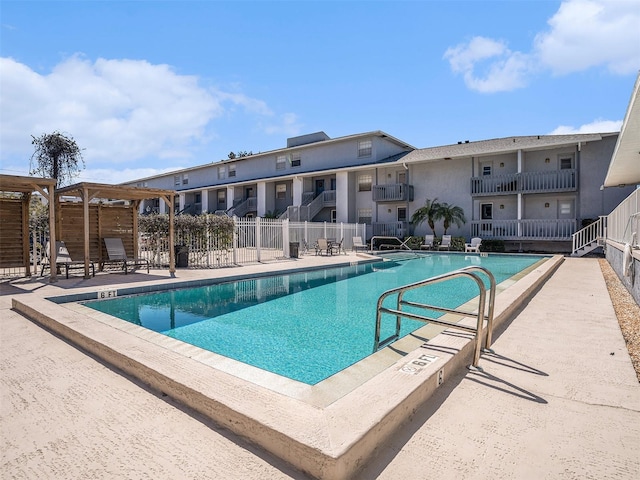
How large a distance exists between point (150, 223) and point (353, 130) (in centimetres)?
2234

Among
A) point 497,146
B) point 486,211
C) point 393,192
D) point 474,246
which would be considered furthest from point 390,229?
point 497,146

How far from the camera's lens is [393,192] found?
2562 cm

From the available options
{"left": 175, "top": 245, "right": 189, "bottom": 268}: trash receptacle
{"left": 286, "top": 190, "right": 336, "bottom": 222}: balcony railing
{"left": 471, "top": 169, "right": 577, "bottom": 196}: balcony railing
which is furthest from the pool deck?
{"left": 286, "top": 190, "right": 336, "bottom": 222}: balcony railing

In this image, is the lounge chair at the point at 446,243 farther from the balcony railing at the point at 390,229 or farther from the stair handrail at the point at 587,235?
the stair handrail at the point at 587,235

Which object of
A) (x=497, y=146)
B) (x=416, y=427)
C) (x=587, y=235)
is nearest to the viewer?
(x=416, y=427)

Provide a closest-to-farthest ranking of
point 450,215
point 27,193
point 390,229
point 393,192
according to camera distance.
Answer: point 27,193 → point 450,215 → point 393,192 → point 390,229

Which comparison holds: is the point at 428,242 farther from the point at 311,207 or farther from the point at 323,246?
the point at 311,207

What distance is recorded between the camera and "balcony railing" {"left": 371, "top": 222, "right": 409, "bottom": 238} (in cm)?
2541

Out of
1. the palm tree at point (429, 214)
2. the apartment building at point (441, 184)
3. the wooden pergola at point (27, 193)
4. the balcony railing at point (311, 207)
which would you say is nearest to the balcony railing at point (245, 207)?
the apartment building at point (441, 184)

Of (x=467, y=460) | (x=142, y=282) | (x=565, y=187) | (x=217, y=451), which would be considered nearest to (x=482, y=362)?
(x=467, y=460)

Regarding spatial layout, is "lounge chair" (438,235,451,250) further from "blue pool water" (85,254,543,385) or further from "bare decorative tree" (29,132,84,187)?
"bare decorative tree" (29,132,84,187)

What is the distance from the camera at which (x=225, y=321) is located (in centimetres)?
671

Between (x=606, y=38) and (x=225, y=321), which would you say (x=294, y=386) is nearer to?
(x=225, y=321)

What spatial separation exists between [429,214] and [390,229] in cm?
325
